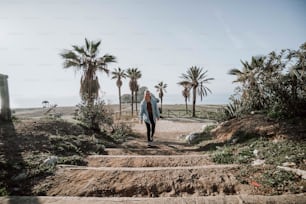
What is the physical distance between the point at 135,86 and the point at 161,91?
11.3 meters

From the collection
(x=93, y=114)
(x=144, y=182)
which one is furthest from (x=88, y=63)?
(x=144, y=182)

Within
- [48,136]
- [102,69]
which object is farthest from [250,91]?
[102,69]

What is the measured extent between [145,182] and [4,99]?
21.2ft

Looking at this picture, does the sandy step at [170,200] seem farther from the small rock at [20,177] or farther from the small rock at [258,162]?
the small rock at [258,162]

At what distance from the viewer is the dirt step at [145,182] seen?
3.11 metres

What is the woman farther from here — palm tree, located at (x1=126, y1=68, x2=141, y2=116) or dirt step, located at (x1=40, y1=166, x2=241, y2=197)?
palm tree, located at (x1=126, y1=68, x2=141, y2=116)

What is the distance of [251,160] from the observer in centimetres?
418

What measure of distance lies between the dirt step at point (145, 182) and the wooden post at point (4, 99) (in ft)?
15.7

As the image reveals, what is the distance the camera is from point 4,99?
716 cm

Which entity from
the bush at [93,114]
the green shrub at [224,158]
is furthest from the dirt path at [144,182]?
the bush at [93,114]

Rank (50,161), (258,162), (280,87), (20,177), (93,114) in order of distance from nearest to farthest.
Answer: (20,177)
(258,162)
(50,161)
(280,87)
(93,114)

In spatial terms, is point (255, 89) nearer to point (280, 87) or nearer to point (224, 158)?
point (280, 87)

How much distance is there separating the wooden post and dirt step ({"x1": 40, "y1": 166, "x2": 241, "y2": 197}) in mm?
4775

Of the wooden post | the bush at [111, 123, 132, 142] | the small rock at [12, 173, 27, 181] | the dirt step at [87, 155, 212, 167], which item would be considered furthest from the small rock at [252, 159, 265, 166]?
the wooden post
